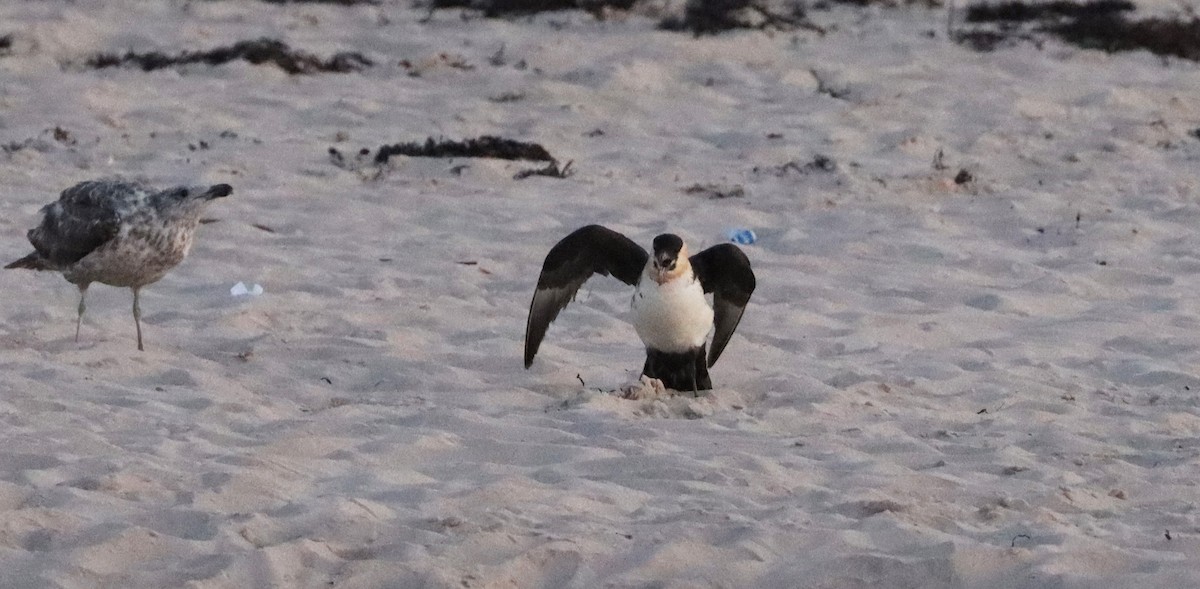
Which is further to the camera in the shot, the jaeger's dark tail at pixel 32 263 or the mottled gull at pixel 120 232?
the jaeger's dark tail at pixel 32 263

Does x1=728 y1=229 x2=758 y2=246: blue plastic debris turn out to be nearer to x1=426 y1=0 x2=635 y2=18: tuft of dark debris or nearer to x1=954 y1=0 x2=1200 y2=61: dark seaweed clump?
x1=954 y1=0 x2=1200 y2=61: dark seaweed clump

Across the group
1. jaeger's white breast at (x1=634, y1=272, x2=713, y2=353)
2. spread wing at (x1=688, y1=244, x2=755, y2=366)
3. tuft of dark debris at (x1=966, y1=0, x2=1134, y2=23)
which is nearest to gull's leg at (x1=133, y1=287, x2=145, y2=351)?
jaeger's white breast at (x1=634, y1=272, x2=713, y2=353)

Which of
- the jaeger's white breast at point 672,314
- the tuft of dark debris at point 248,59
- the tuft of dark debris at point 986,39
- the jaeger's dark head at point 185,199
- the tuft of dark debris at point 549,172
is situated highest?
the jaeger's dark head at point 185,199

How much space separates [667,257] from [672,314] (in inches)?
9.7

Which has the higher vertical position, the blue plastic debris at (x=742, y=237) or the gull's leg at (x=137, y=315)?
the gull's leg at (x=137, y=315)

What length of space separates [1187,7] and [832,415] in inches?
459

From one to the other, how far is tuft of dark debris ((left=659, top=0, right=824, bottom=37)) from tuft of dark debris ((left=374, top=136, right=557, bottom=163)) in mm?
4306

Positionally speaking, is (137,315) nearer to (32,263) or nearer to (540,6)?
(32,263)

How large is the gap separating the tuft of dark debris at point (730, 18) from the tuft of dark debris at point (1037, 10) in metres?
1.68

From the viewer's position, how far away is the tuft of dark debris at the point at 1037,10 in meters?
17.0

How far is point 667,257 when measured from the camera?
715 cm

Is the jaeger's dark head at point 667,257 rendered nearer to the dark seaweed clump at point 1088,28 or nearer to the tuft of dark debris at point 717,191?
the tuft of dark debris at point 717,191

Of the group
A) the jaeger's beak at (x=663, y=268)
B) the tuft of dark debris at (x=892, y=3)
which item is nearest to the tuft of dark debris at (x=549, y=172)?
the jaeger's beak at (x=663, y=268)

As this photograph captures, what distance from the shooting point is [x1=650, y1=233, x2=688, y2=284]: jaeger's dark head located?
7.14 metres
